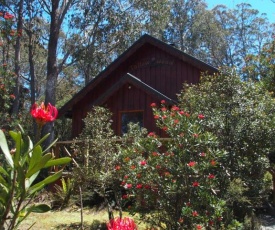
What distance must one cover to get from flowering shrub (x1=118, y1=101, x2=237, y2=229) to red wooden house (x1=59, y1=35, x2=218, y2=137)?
A: 7888 mm

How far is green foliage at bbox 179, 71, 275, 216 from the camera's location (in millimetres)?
5555

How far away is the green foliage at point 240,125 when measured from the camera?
18.2ft

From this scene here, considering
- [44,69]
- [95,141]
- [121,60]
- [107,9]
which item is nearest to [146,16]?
[107,9]

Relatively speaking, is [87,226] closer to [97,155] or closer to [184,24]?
[97,155]

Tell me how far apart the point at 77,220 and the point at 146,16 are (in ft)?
64.5

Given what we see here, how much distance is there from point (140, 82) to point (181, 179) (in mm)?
9165

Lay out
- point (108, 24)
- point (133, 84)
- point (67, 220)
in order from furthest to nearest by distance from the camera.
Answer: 1. point (108, 24)
2. point (133, 84)
3. point (67, 220)

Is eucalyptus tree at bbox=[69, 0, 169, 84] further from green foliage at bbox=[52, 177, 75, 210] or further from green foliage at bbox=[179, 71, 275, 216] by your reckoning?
green foliage at bbox=[179, 71, 275, 216]

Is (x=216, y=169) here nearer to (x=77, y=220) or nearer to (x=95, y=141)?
(x=95, y=141)

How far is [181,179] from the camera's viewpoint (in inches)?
189

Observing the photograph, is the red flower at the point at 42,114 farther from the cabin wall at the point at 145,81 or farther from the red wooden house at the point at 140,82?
the cabin wall at the point at 145,81

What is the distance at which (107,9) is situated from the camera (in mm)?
24953

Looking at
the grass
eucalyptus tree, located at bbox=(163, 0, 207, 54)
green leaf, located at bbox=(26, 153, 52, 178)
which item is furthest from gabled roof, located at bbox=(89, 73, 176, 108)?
eucalyptus tree, located at bbox=(163, 0, 207, 54)

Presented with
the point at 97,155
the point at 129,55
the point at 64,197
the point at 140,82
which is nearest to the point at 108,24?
the point at 129,55
